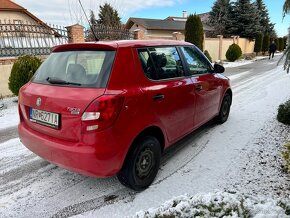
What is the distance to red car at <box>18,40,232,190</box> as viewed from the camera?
8.38ft

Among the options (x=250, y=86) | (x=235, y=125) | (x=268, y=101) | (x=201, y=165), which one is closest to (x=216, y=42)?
(x=250, y=86)

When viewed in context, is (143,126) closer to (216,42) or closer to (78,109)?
(78,109)

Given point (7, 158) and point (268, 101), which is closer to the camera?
point (7, 158)

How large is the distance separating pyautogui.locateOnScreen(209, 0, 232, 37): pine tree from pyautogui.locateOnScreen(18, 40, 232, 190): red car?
34224mm

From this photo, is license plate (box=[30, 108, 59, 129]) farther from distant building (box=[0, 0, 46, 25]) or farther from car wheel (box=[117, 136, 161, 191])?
distant building (box=[0, 0, 46, 25])

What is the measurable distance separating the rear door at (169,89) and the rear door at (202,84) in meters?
0.19

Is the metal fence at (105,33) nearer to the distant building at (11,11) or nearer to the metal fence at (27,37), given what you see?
the metal fence at (27,37)

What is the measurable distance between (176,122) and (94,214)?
154 cm

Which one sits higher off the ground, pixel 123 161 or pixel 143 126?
pixel 143 126

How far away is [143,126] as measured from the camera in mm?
2877

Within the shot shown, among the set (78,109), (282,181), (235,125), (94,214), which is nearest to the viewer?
(78,109)

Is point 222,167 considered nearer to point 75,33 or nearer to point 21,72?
point 21,72

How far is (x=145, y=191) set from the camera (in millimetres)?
3125

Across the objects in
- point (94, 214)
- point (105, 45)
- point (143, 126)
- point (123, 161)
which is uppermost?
point (105, 45)
